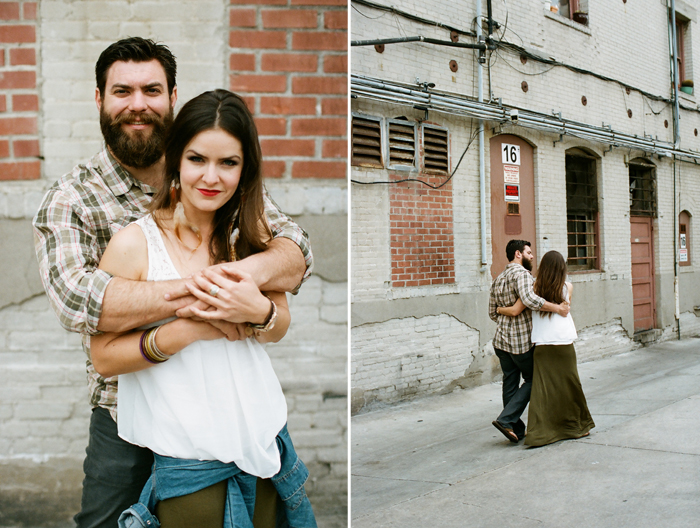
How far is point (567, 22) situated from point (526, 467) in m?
5.16

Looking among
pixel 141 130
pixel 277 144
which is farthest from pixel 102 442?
pixel 277 144

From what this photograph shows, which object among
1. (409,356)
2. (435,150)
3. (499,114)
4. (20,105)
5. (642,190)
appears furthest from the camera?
(642,190)

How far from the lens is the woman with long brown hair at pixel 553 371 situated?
4.64 m

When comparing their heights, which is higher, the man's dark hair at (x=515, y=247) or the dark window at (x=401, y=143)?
the dark window at (x=401, y=143)

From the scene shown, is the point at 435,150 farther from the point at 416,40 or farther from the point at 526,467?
the point at 526,467

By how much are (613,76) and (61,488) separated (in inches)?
301

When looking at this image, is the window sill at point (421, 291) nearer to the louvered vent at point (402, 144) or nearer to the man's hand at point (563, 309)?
the louvered vent at point (402, 144)

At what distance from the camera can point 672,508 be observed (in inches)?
130

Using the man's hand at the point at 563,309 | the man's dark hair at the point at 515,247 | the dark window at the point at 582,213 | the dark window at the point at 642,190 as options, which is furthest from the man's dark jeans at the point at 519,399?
the dark window at the point at 642,190

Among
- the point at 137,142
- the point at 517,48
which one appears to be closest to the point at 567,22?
the point at 517,48

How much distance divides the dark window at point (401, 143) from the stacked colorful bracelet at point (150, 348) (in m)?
4.71

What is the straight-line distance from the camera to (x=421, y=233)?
6.12m

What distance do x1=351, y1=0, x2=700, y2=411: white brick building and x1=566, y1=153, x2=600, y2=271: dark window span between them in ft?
0.07

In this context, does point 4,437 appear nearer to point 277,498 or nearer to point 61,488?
point 61,488
